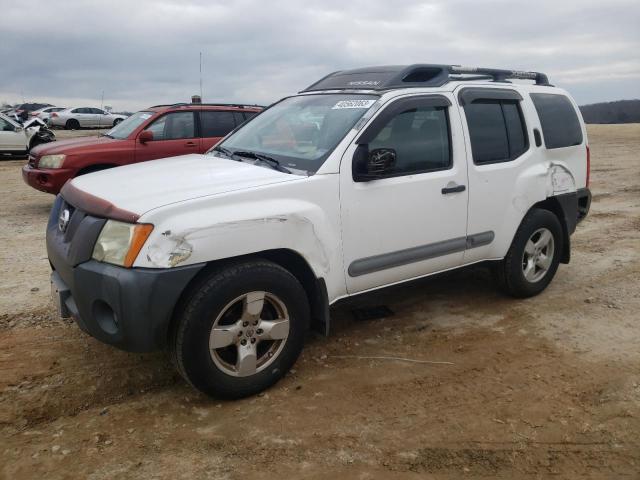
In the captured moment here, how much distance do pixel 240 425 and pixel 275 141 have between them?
78.3 inches

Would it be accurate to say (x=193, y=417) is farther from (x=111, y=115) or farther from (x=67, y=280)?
(x=111, y=115)

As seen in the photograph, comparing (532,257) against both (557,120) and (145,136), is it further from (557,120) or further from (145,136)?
(145,136)

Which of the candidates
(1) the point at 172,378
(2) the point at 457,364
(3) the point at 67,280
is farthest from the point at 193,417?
(2) the point at 457,364

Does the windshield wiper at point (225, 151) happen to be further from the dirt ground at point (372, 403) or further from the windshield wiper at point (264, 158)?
the dirt ground at point (372, 403)

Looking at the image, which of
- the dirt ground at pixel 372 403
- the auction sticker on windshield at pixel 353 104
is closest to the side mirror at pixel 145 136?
the dirt ground at pixel 372 403

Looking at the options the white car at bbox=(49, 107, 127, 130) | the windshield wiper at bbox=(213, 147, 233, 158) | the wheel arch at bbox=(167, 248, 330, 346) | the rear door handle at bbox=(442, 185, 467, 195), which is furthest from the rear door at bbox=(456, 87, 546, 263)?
the white car at bbox=(49, 107, 127, 130)

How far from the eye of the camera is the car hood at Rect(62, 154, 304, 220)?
301 cm

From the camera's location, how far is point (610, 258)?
6.21 m

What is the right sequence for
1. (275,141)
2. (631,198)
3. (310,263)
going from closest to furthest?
(310,263)
(275,141)
(631,198)

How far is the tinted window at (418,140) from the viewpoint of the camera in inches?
150

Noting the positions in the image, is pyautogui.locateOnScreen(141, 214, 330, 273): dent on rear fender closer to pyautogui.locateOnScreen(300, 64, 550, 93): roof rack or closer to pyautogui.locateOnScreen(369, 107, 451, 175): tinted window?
pyautogui.locateOnScreen(369, 107, 451, 175): tinted window

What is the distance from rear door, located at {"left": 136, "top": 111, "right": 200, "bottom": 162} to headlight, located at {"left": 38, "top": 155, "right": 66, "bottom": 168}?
43.0 inches

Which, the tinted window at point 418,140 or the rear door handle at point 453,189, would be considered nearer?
the tinted window at point 418,140

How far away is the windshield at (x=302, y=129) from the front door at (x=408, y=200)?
0.17 m
